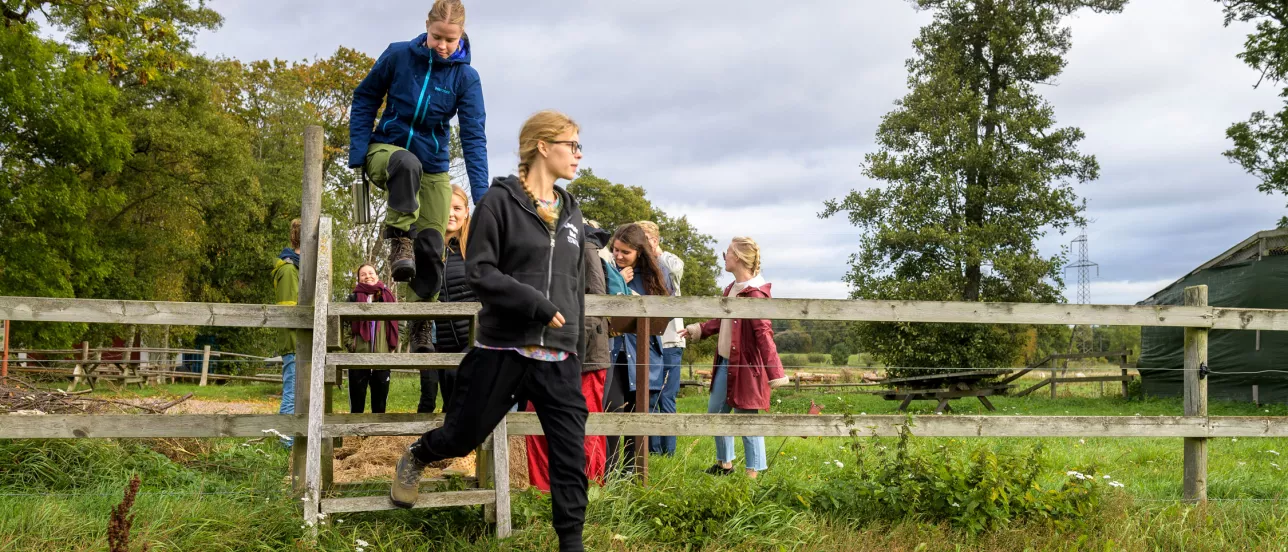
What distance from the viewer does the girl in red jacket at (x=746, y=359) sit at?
6105 mm

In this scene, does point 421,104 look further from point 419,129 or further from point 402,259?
point 402,259

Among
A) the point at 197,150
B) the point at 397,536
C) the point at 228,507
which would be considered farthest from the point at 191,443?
the point at 197,150

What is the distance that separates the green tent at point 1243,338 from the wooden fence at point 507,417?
48.4 feet

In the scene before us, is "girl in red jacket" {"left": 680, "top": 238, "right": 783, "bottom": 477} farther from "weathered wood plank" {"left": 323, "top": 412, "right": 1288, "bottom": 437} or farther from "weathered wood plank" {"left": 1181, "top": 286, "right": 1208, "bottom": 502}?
"weathered wood plank" {"left": 1181, "top": 286, "right": 1208, "bottom": 502}

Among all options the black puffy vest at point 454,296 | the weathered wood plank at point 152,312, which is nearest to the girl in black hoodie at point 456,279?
the black puffy vest at point 454,296

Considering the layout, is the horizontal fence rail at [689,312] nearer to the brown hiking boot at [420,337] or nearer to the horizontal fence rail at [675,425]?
the horizontal fence rail at [675,425]

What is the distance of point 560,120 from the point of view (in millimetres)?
3785

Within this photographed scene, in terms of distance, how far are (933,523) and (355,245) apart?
3425cm

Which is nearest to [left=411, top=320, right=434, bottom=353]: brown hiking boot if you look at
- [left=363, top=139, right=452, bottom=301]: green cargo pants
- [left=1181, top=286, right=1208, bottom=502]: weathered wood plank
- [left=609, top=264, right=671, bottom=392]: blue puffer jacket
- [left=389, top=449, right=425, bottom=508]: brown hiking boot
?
[left=609, top=264, right=671, bottom=392]: blue puffer jacket

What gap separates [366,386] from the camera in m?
7.48

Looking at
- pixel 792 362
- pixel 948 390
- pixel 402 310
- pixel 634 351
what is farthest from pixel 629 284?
pixel 948 390

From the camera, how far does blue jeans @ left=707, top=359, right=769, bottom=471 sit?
607 centimetres

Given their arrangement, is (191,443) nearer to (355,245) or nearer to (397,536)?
(397,536)

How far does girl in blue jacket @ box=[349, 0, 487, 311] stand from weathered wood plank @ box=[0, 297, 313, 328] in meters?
0.59
